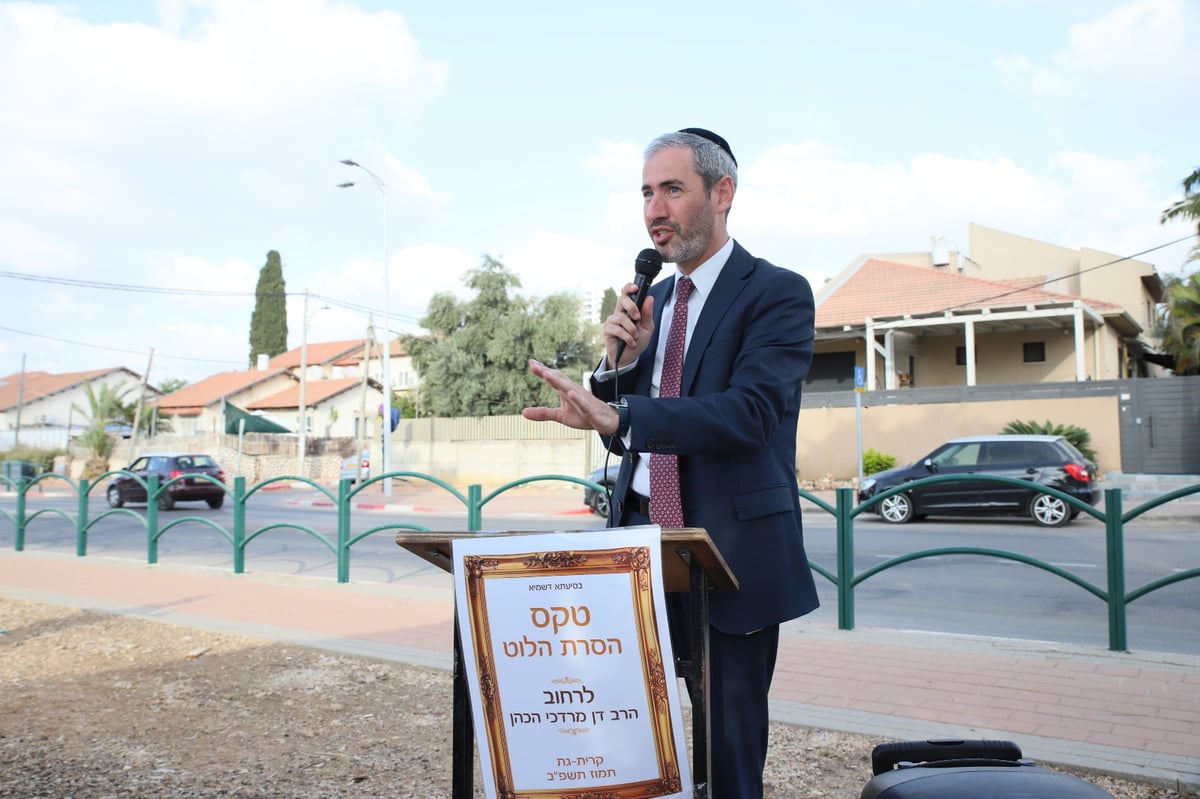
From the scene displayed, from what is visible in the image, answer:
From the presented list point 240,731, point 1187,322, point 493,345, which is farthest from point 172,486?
point 1187,322

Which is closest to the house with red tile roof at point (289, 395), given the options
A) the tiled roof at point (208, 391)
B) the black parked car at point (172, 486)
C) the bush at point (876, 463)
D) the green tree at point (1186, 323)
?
the tiled roof at point (208, 391)

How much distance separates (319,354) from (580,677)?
78.6 metres

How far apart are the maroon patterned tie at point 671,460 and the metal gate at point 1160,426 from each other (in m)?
23.2

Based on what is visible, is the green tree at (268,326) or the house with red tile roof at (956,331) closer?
the house with red tile roof at (956,331)

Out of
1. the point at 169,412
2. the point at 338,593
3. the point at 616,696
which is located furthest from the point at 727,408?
the point at 169,412

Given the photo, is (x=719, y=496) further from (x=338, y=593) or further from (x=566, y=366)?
(x=566, y=366)

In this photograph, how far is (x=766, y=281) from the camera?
2.44 meters

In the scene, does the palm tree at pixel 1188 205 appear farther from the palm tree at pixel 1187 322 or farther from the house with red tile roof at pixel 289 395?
the house with red tile roof at pixel 289 395

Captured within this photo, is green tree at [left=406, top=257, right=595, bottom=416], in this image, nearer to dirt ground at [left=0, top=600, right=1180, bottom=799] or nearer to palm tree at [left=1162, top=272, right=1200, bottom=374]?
palm tree at [left=1162, top=272, right=1200, bottom=374]

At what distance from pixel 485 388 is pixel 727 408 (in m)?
33.1

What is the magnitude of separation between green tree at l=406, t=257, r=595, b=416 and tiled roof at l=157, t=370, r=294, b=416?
3426 centimetres

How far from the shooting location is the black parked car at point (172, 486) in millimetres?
22406

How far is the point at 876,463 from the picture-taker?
23938mm

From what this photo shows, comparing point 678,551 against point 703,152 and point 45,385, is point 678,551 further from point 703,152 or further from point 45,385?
point 45,385
